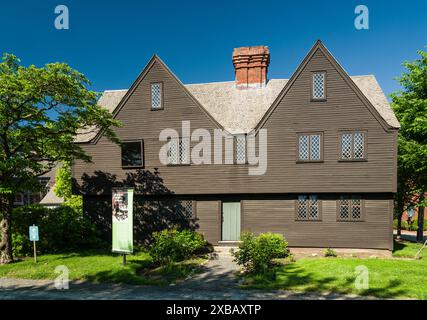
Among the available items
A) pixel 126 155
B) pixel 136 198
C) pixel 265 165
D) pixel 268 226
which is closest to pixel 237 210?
pixel 268 226

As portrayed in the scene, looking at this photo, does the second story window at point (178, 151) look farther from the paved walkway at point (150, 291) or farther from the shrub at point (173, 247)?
the paved walkway at point (150, 291)

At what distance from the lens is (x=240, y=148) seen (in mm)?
18141

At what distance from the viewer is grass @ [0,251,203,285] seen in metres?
12.1

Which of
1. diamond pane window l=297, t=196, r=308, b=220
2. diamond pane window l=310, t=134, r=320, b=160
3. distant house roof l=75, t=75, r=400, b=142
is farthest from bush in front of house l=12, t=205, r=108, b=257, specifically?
diamond pane window l=310, t=134, r=320, b=160

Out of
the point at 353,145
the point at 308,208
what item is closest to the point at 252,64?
the point at 353,145

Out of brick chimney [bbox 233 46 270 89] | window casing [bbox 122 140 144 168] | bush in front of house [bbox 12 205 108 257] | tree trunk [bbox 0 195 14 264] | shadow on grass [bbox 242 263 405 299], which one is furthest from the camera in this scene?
brick chimney [bbox 233 46 270 89]

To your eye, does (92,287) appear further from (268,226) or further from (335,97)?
(335,97)

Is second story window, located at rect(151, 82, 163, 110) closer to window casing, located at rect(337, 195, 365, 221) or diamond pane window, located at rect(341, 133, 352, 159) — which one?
diamond pane window, located at rect(341, 133, 352, 159)

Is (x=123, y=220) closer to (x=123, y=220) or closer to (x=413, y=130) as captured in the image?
(x=123, y=220)

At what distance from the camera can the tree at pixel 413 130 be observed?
791 inches

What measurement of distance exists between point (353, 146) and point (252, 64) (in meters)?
9.14

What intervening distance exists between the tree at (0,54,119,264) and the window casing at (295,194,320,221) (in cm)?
1160

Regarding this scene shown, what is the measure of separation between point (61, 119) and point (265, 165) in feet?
37.0

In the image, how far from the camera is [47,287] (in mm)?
11117
